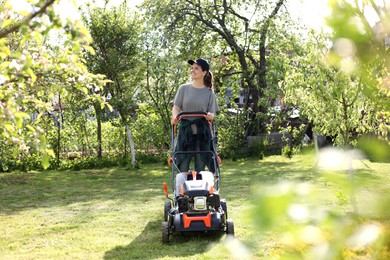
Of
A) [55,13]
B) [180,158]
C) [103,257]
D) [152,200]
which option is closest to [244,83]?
[152,200]

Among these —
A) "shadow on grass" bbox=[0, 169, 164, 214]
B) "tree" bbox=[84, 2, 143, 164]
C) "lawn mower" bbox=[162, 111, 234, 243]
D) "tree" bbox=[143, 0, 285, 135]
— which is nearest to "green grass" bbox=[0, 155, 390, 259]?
"shadow on grass" bbox=[0, 169, 164, 214]

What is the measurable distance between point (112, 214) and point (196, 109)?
74.6 inches

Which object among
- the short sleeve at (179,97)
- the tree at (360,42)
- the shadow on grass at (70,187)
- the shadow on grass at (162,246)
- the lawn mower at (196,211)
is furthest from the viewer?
the shadow on grass at (70,187)

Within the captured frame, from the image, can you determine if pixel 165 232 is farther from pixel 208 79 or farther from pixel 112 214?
pixel 112 214

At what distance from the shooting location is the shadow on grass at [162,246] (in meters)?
4.31

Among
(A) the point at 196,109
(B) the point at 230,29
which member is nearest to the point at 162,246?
(A) the point at 196,109

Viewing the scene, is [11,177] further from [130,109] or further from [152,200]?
[152,200]

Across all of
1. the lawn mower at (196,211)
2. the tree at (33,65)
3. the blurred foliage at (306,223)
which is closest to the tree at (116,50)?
the lawn mower at (196,211)

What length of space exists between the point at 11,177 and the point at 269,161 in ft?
21.4

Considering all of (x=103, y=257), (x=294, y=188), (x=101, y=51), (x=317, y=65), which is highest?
(x=101, y=51)

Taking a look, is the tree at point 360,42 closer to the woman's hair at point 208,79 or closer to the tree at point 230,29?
the woman's hair at point 208,79

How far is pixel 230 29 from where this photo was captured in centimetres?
1767

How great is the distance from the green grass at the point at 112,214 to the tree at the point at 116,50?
7.42ft

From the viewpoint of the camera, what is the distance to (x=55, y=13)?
2.21 meters
